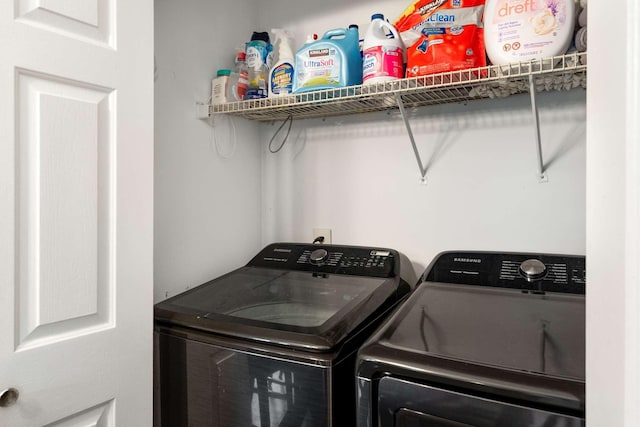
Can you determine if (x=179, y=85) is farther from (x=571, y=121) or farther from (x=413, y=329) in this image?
(x=571, y=121)

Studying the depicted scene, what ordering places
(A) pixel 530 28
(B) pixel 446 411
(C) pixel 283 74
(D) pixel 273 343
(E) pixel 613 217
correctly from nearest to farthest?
(E) pixel 613 217
(B) pixel 446 411
(D) pixel 273 343
(A) pixel 530 28
(C) pixel 283 74

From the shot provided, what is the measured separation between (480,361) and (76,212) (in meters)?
1.08

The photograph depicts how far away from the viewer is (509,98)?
163 cm

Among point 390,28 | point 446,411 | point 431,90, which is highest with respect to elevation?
point 390,28

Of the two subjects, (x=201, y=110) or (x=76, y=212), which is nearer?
(x=76, y=212)

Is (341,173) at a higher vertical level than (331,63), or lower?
lower

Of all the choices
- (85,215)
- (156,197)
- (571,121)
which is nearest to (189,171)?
(156,197)

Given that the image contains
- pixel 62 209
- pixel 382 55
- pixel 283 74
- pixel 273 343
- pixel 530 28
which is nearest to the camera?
pixel 62 209

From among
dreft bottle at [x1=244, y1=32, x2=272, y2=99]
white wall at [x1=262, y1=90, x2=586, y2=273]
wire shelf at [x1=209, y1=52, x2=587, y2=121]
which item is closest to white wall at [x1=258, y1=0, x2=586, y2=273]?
white wall at [x1=262, y1=90, x2=586, y2=273]

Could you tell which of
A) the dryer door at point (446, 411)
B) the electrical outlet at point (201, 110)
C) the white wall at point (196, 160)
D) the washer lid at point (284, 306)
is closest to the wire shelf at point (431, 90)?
the electrical outlet at point (201, 110)

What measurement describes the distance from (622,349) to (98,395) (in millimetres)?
1221

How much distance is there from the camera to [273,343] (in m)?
1.13

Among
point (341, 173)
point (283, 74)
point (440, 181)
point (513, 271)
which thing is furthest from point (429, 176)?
point (283, 74)

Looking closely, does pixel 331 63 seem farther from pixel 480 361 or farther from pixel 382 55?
pixel 480 361
